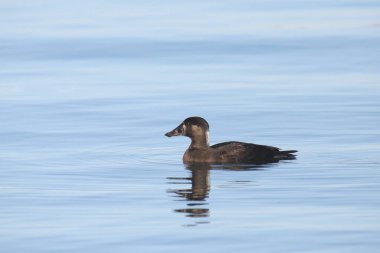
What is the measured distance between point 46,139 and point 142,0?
19.6m

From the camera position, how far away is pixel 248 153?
16.3 metres

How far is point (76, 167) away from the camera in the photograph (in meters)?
15.5

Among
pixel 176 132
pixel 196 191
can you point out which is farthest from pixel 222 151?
pixel 196 191

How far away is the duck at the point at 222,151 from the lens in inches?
634

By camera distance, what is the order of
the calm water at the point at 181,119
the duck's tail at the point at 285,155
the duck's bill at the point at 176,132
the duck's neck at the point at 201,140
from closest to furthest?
1. the calm water at the point at 181,119
2. the duck's tail at the point at 285,155
3. the duck's neck at the point at 201,140
4. the duck's bill at the point at 176,132

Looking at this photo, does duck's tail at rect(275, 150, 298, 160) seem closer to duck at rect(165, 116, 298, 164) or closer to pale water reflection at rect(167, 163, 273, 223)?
duck at rect(165, 116, 298, 164)

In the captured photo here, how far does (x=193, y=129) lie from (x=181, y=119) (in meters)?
1.92

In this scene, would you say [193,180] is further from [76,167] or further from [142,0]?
[142,0]

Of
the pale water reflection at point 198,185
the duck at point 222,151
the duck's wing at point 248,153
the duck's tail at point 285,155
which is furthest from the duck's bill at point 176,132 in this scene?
the duck's tail at point 285,155

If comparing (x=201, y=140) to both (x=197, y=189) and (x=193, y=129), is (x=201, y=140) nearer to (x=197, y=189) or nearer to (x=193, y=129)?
(x=193, y=129)

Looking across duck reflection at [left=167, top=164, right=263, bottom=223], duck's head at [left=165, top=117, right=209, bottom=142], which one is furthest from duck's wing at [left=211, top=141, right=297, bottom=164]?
duck's head at [left=165, top=117, right=209, bottom=142]

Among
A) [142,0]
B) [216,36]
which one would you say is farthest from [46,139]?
[142,0]

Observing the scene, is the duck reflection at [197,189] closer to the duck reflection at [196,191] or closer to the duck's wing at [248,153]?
the duck reflection at [196,191]

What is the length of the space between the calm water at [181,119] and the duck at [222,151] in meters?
0.23
